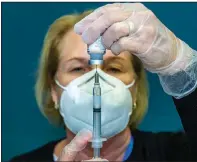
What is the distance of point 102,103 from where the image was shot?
124 centimetres

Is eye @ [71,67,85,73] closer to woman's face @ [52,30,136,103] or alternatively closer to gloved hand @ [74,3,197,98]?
woman's face @ [52,30,136,103]

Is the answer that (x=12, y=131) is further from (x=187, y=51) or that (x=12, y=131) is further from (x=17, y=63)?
(x=187, y=51)

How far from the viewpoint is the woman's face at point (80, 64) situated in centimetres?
133

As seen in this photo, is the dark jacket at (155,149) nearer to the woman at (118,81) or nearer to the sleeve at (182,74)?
the woman at (118,81)

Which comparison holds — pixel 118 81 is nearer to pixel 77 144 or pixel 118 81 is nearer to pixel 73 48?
pixel 73 48

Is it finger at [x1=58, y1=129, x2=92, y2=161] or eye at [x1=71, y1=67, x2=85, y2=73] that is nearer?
finger at [x1=58, y1=129, x2=92, y2=161]

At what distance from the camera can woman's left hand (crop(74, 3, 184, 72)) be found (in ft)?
3.20

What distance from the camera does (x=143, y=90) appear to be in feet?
4.96

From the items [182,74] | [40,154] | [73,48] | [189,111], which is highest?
[73,48]

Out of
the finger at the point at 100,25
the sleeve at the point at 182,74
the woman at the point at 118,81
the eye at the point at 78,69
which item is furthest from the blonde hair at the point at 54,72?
the finger at the point at 100,25

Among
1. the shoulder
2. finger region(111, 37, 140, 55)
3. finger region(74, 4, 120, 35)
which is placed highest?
finger region(74, 4, 120, 35)

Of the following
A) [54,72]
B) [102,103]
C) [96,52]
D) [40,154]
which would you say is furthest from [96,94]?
[40,154]

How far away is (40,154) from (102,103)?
43cm

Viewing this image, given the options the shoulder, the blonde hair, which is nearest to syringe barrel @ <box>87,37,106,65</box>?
the blonde hair
